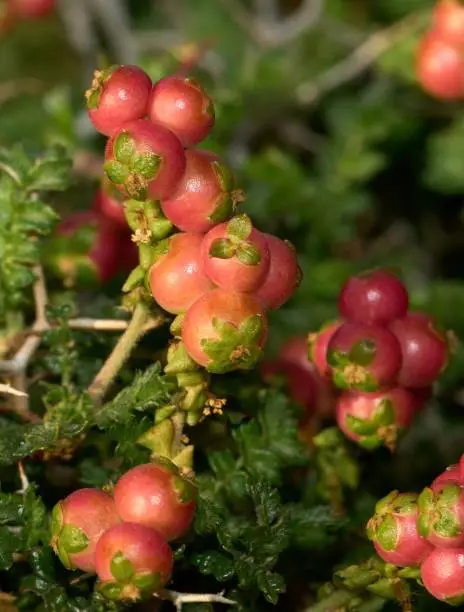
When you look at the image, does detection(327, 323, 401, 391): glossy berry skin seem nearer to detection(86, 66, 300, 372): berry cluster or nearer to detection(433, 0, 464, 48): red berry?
detection(86, 66, 300, 372): berry cluster

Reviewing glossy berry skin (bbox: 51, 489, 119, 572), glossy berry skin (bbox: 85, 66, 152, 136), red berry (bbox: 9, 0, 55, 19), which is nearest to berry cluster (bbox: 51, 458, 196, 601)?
glossy berry skin (bbox: 51, 489, 119, 572)

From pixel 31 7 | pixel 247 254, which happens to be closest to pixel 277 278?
pixel 247 254

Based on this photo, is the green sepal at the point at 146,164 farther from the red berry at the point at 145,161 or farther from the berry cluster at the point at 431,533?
the berry cluster at the point at 431,533

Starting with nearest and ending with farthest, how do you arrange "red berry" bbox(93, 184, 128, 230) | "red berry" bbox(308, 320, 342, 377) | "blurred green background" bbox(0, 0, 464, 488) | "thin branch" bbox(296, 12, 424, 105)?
"red berry" bbox(308, 320, 342, 377)
"red berry" bbox(93, 184, 128, 230)
"blurred green background" bbox(0, 0, 464, 488)
"thin branch" bbox(296, 12, 424, 105)

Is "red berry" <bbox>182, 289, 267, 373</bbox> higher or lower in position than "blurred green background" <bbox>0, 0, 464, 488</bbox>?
higher

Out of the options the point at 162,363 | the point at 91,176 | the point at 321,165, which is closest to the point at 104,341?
the point at 162,363

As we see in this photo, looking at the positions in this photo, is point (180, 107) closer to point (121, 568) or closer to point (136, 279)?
point (136, 279)

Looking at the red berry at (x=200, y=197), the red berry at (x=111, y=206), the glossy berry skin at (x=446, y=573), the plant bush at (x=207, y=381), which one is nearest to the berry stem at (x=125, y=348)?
the plant bush at (x=207, y=381)

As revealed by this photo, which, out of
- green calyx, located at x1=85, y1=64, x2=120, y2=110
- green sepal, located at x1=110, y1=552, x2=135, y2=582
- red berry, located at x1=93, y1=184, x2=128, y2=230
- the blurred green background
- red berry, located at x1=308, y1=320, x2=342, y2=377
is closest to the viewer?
green sepal, located at x1=110, y1=552, x2=135, y2=582
